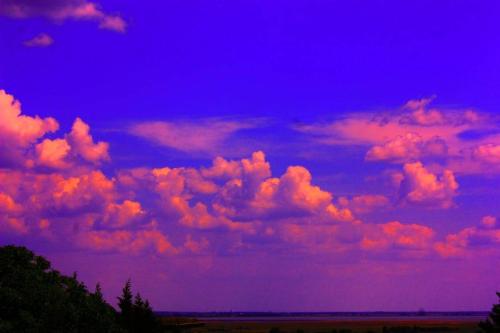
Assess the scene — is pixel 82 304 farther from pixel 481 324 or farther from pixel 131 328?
pixel 481 324

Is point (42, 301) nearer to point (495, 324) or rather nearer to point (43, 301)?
point (43, 301)

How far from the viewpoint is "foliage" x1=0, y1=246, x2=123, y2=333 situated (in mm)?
40938

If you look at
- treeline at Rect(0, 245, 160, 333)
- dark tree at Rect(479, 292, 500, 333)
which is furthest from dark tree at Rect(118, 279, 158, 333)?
dark tree at Rect(479, 292, 500, 333)

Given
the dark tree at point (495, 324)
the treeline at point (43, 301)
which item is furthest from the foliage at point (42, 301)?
the dark tree at point (495, 324)

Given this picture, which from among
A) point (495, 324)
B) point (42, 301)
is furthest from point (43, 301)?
point (495, 324)

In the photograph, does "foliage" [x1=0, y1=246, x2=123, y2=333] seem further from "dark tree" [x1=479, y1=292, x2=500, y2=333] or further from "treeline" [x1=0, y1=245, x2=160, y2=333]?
"dark tree" [x1=479, y1=292, x2=500, y2=333]

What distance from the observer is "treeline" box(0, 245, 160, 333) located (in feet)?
134

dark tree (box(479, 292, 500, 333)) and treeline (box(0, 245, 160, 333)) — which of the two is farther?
dark tree (box(479, 292, 500, 333))

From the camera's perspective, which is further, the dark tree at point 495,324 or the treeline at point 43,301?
the dark tree at point 495,324

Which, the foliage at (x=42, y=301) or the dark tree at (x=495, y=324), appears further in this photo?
the dark tree at (x=495, y=324)

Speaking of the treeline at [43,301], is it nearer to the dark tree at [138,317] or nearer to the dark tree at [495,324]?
the dark tree at [138,317]

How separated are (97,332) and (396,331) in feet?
502

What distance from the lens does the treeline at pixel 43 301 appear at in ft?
134

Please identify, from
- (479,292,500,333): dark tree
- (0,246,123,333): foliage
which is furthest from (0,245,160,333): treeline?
(479,292,500,333): dark tree
